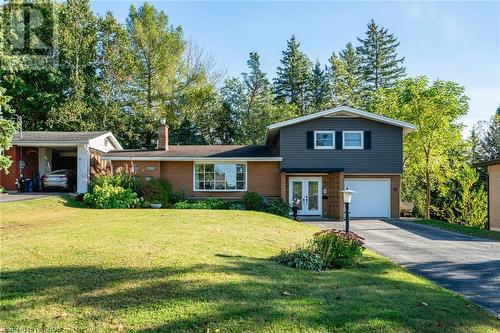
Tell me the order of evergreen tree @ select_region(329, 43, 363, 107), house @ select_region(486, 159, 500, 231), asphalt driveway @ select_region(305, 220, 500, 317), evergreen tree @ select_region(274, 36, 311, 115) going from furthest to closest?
evergreen tree @ select_region(274, 36, 311, 115)
evergreen tree @ select_region(329, 43, 363, 107)
house @ select_region(486, 159, 500, 231)
asphalt driveway @ select_region(305, 220, 500, 317)

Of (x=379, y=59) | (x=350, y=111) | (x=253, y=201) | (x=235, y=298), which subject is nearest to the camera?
(x=235, y=298)

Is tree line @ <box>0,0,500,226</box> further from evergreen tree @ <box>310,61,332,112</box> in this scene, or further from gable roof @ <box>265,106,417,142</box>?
gable roof @ <box>265,106,417,142</box>

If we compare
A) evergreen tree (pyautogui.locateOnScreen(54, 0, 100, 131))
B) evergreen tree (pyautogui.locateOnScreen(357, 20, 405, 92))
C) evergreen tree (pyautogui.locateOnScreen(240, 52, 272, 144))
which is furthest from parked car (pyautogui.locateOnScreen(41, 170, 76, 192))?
evergreen tree (pyautogui.locateOnScreen(357, 20, 405, 92))

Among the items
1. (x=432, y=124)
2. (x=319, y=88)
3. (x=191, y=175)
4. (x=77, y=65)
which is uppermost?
(x=319, y=88)

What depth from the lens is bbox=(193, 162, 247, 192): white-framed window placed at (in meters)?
23.5

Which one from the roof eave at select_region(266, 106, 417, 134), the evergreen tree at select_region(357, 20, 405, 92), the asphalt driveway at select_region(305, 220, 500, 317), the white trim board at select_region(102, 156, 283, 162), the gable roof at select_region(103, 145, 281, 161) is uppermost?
the evergreen tree at select_region(357, 20, 405, 92)

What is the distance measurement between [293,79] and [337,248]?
40.1m

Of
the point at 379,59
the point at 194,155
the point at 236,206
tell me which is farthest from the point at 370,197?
the point at 379,59

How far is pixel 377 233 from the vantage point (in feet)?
52.3

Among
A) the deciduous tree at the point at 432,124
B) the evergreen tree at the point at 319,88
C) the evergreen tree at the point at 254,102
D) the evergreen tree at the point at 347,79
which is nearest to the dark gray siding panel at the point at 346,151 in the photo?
the deciduous tree at the point at 432,124

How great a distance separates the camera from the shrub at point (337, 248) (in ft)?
27.1

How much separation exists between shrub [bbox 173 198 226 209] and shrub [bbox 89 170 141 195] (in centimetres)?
246

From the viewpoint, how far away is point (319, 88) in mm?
46500

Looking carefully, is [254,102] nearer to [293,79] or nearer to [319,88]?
[293,79]
